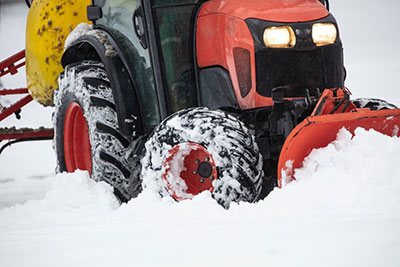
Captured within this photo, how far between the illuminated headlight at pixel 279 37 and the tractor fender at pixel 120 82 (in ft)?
3.25

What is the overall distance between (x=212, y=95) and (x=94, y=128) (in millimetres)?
777

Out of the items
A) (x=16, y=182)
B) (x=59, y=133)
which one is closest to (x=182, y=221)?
(x=59, y=133)

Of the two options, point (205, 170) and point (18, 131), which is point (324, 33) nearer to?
point (205, 170)

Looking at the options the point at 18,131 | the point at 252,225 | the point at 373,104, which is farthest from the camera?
the point at 18,131

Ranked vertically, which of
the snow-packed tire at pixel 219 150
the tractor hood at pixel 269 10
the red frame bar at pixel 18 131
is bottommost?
the red frame bar at pixel 18 131

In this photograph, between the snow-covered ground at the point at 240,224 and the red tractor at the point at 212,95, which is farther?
the red tractor at the point at 212,95

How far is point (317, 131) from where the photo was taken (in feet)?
14.3

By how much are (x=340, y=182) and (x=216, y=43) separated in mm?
1434

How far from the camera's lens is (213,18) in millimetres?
5105

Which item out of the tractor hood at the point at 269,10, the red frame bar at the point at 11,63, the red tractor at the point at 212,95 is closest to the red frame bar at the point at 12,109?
the red frame bar at the point at 11,63

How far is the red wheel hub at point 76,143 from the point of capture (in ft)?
19.5

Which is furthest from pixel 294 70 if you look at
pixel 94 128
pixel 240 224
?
pixel 240 224

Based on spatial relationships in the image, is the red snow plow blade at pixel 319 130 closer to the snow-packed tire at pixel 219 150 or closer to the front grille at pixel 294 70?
the snow-packed tire at pixel 219 150

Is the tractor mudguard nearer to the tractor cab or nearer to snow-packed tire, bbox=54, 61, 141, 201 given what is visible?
the tractor cab
